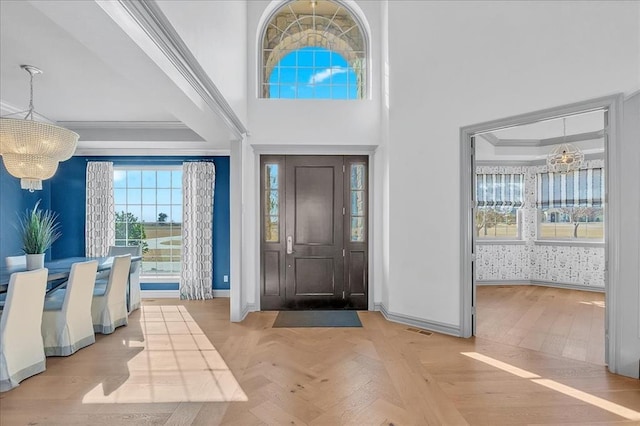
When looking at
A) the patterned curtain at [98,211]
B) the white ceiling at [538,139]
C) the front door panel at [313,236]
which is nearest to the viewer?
the front door panel at [313,236]

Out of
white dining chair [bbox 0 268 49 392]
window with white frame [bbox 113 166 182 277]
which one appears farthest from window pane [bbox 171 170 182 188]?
white dining chair [bbox 0 268 49 392]

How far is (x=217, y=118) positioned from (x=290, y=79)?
6.65 feet

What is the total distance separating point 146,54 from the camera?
2.13 metres

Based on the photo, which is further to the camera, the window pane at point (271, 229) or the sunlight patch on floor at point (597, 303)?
the sunlight patch on floor at point (597, 303)

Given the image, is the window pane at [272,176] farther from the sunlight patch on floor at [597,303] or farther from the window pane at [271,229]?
the sunlight patch on floor at [597,303]

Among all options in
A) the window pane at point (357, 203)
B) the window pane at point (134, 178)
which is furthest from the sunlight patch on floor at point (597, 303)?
the window pane at point (134, 178)

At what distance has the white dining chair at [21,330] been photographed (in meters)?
2.75

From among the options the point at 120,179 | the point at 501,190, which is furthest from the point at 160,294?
the point at 501,190

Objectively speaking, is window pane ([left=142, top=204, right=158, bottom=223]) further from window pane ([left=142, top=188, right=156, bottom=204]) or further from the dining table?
the dining table

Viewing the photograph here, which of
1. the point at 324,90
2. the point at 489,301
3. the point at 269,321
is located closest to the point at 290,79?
the point at 324,90

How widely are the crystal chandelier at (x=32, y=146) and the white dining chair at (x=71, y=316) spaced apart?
1018 mm

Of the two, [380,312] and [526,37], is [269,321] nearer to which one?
[380,312]

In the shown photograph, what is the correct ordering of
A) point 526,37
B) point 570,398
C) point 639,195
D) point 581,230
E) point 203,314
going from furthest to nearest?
1. point 581,230
2. point 203,314
3. point 526,37
4. point 639,195
5. point 570,398

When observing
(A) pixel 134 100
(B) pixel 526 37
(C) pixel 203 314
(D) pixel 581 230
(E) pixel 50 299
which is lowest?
(C) pixel 203 314
